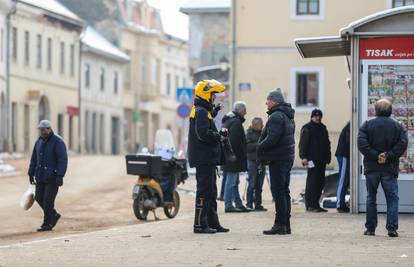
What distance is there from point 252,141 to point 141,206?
2.44m

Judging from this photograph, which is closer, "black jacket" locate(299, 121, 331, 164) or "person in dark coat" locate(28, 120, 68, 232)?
"person in dark coat" locate(28, 120, 68, 232)

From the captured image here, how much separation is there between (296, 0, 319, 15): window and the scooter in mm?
19926

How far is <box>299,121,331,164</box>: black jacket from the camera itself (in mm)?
22453

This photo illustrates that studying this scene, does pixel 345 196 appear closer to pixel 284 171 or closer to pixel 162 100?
pixel 284 171

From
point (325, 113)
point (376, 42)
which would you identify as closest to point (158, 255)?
point (376, 42)

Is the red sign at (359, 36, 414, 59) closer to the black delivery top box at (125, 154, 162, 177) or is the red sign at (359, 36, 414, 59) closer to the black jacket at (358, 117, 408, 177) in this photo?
the black jacket at (358, 117, 408, 177)

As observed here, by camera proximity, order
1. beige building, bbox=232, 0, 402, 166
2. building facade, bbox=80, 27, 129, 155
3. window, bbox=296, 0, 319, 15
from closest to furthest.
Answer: beige building, bbox=232, 0, 402, 166, window, bbox=296, 0, 319, 15, building facade, bbox=80, 27, 129, 155

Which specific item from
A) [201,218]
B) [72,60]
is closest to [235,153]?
[201,218]

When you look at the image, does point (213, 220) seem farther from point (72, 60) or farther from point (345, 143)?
point (72, 60)

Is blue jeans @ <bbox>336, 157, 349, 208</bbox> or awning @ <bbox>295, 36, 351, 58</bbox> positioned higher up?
awning @ <bbox>295, 36, 351, 58</bbox>

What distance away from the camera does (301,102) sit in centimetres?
4309

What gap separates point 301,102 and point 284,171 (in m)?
26.0

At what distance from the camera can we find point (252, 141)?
24172mm

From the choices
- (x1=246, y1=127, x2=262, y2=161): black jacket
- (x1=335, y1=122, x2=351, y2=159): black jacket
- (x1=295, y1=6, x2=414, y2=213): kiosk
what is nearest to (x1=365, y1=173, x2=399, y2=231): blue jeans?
(x1=295, y1=6, x2=414, y2=213): kiosk
